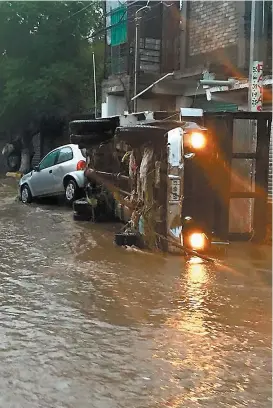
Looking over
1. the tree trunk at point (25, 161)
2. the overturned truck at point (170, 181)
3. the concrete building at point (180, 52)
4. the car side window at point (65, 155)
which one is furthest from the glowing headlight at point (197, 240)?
the tree trunk at point (25, 161)

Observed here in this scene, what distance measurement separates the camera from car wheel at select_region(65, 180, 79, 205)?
14352 millimetres

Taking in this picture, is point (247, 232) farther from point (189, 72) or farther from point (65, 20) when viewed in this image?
point (65, 20)

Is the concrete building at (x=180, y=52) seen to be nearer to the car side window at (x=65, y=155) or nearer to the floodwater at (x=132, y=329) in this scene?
the car side window at (x=65, y=155)

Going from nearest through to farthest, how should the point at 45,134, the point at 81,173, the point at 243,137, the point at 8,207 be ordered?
the point at 243,137 → the point at 81,173 → the point at 8,207 → the point at 45,134

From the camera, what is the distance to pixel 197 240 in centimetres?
835

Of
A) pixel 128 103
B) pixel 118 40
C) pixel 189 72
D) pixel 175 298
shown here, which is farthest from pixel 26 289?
pixel 118 40

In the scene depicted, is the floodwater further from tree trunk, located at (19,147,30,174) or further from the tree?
tree trunk, located at (19,147,30,174)

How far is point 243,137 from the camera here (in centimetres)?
922

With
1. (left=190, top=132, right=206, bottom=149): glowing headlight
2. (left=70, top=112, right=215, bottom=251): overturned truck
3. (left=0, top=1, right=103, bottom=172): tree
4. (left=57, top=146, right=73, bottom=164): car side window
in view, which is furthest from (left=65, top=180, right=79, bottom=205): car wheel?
(left=0, top=1, right=103, bottom=172): tree

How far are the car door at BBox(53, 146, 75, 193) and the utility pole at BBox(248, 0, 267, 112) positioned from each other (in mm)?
5205

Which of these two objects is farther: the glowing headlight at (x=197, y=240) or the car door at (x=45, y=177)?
the car door at (x=45, y=177)

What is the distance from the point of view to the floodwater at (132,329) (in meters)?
3.87

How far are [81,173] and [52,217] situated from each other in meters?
1.65

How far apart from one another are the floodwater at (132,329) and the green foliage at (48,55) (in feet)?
62.8
